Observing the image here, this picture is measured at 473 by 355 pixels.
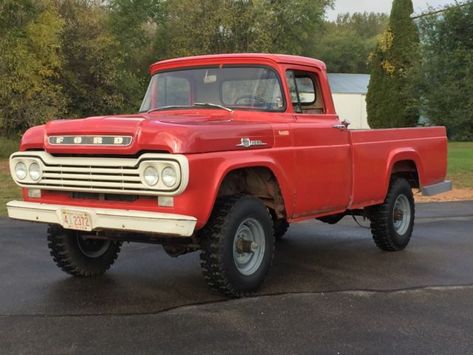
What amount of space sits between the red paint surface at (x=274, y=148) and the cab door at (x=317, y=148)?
0.03 feet

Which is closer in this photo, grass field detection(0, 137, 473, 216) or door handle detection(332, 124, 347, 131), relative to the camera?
door handle detection(332, 124, 347, 131)

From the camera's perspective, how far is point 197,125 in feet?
15.9

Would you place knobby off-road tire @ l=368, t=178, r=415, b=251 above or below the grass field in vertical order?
above

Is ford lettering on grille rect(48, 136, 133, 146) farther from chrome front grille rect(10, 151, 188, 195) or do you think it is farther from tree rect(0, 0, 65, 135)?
tree rect(0, 0, 65, 135)

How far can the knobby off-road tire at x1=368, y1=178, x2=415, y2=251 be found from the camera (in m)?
7.18

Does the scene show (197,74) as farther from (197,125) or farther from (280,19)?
(280,19)

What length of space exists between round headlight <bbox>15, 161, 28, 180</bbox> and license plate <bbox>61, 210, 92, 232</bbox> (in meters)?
0.64

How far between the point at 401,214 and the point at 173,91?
10.6ft

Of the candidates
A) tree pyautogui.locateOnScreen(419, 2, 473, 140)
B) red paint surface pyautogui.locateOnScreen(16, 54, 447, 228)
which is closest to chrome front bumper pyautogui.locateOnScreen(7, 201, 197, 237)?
red paint surface pyautogui.locateOnScreen(16, 54, 447, 228)

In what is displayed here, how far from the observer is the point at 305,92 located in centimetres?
643

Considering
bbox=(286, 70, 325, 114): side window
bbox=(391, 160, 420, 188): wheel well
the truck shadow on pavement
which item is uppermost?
bbox=(286, 70, 325, 114): side window

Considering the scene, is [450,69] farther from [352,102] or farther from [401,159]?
[352,102]

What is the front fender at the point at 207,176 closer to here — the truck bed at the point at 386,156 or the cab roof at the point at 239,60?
the cab roof at the point at 239,60

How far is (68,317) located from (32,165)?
1403mm
